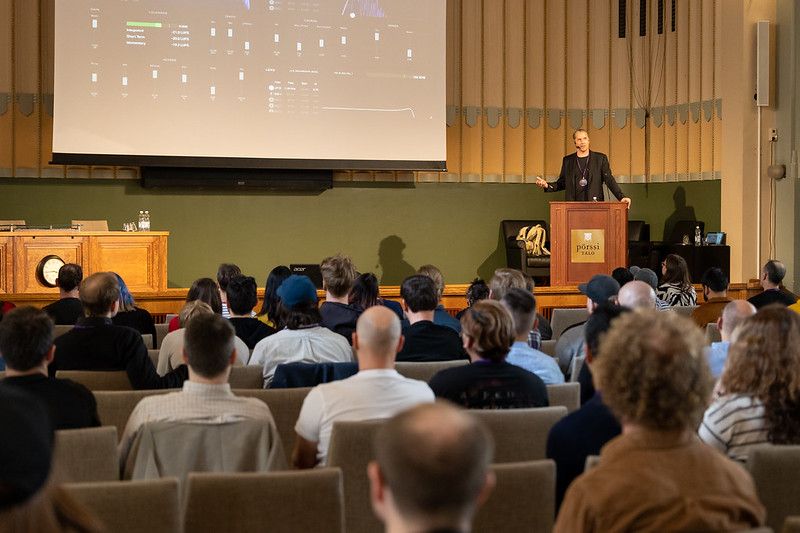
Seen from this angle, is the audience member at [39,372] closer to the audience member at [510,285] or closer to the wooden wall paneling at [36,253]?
the audience member at [510,285]

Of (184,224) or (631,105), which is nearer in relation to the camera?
(184,224)

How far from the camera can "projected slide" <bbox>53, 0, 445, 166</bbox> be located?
11.3 m

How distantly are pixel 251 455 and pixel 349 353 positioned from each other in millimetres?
1824

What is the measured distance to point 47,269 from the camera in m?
10.1

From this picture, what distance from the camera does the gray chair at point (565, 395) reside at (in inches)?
156

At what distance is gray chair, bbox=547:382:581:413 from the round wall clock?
7.16 m

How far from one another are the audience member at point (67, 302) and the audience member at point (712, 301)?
3.89 meters

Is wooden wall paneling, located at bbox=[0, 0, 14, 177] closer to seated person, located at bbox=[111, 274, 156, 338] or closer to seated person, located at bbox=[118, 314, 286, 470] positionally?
seated person, located at bbox=[111, 274, 156, 338]

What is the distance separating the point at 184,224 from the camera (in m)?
12.2

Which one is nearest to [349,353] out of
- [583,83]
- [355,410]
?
[355,410]

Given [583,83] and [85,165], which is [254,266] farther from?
[583,83]

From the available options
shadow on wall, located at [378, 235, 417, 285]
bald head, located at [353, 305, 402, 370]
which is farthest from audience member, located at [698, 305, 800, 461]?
shadow on wall, located at [378, 235, 417, 285]

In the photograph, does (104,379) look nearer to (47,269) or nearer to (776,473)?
(776,473)

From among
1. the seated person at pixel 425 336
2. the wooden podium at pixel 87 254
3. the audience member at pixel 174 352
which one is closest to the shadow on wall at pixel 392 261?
the wooden podium at pixel 87 254
